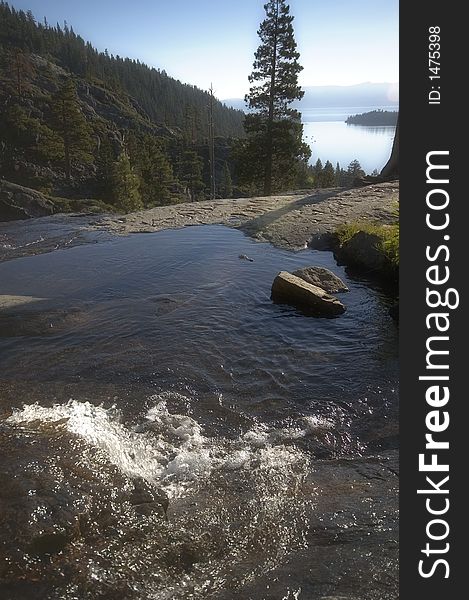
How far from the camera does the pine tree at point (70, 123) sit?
53094mm

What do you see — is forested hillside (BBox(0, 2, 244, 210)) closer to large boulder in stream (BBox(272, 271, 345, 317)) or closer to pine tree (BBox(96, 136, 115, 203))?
pine tree (BBox(96, 136, 115, 203))

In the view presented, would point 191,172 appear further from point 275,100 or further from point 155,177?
point 275,100

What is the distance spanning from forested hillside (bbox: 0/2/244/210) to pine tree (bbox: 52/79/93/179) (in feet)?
0.41

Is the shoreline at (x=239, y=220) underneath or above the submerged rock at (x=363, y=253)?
above

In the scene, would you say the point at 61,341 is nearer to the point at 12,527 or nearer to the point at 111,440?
the point at 111,440

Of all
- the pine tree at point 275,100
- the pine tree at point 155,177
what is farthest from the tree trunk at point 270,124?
the pine tree at point 155,177

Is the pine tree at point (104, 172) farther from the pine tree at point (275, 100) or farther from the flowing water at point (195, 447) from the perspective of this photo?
the flowing water at point (195, 447)

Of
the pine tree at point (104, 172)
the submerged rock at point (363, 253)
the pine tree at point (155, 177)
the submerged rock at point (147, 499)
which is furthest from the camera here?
the pine tree at point (104, 172)

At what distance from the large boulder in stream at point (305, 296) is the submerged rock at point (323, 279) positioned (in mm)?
290

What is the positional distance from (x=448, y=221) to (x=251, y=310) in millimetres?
6215

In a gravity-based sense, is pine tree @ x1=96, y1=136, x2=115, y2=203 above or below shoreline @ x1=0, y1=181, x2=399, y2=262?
above

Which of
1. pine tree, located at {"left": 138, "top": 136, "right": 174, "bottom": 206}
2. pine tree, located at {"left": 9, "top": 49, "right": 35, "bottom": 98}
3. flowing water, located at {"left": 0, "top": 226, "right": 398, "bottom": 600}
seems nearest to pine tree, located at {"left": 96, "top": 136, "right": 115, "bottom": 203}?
pine tree, located at {"left": 138, "top": 136, "right": 174, "bottom": 206}

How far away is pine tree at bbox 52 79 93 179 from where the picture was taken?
53.1 metres

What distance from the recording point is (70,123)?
5575cm
